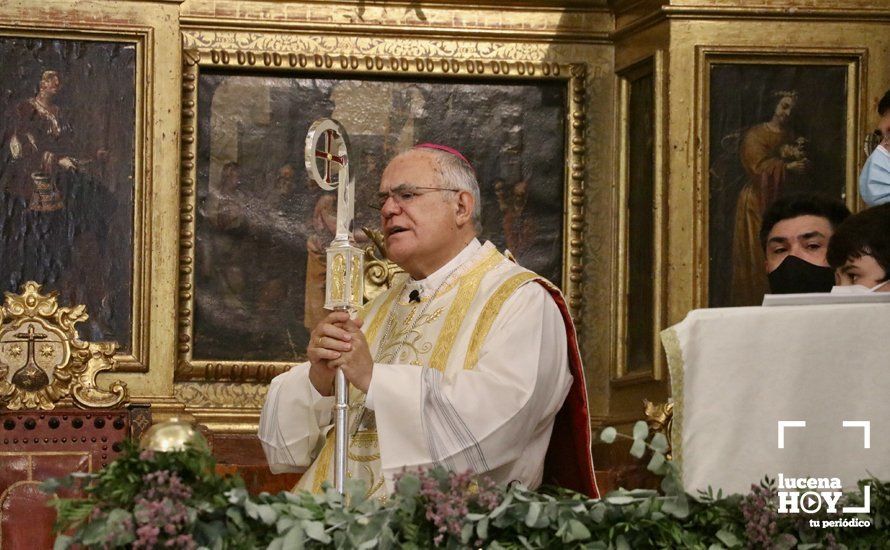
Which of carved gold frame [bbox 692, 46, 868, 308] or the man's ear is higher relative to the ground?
carved gold frame [bbox 692, 46, 868, 308]

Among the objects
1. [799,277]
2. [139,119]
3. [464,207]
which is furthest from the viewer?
[139,119]

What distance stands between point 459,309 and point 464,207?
35 centimetres

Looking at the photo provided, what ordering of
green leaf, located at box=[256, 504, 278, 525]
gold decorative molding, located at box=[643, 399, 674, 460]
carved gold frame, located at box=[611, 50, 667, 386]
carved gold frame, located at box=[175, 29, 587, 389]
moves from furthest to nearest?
1. carved gold frame, located at box=[175, 29, 587, 389]
2. carved gold frame, located at box=[611, 50, 667, 386]
3. gold decorative molding, located at box=[643, 399, 674, 460]
4. green leaf, located at box=[256, 504, 278, 525]

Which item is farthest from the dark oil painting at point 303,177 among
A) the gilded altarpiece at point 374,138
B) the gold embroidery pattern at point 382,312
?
the gold embroidery pattern at point 382,312

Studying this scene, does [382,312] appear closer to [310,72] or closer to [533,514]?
[533,514]

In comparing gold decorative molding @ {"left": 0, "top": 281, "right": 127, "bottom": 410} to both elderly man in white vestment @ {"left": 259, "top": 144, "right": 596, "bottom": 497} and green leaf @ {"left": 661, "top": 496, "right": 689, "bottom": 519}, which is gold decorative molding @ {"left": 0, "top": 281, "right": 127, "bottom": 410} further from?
green leaf @ {"left": 661, "top": 496, "right": 689, "bottom": 519}

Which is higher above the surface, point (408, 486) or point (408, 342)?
point (408, 342)

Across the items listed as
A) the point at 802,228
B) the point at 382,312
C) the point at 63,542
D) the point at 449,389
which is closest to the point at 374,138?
the point at 382,312

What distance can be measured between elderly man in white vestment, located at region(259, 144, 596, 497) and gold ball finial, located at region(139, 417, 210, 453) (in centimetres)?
98

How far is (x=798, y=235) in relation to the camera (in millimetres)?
6152

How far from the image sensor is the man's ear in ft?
17.6

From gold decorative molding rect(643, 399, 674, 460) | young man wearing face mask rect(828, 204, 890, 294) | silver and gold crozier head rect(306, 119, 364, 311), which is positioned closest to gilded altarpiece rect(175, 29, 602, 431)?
gold decorative molding rect(643, 399, 674, 460)

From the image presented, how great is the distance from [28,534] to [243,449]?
5.55 ft

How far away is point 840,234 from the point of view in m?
4.41
